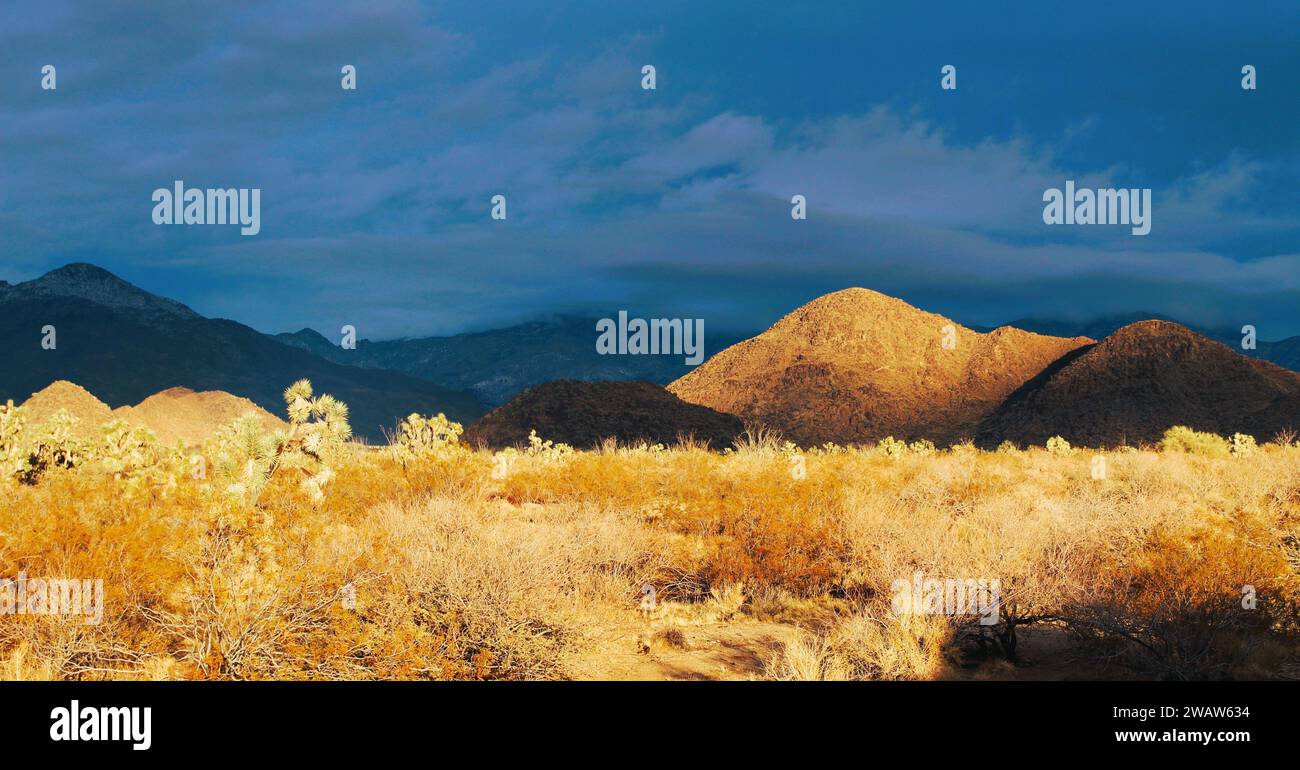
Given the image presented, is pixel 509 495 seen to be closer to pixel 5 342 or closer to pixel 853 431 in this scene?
pixel 853 431

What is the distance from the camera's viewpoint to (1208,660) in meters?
7.60

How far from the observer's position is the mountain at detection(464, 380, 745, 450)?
4062cm

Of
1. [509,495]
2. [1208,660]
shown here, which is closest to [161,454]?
[509,495]

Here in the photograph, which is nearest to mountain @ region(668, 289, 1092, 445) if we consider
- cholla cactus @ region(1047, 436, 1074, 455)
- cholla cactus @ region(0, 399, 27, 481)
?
cholla cactus @ region(1047, 436, 1074, 455)

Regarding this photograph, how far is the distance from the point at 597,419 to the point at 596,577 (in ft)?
103

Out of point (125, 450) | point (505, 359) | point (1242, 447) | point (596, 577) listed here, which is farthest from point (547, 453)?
point (505, 359)

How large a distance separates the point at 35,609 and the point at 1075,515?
38.8 ft

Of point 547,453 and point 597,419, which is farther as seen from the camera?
point 597,419

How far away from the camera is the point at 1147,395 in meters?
49.6

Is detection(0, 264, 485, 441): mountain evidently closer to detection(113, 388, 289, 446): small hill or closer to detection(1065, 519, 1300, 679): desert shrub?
detection(113, 388, 289, 446): small hill

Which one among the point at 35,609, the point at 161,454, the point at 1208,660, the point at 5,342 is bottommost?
the point at 1208,660

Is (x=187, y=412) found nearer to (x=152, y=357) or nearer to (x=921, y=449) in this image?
(x=152, y=357)

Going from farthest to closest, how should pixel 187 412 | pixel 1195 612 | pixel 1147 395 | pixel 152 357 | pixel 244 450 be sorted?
pixel 152 357
pixel 187 412
pixel 1147 395
pixel 244 450
pixel 1195 612

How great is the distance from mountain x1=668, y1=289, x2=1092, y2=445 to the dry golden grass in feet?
133
